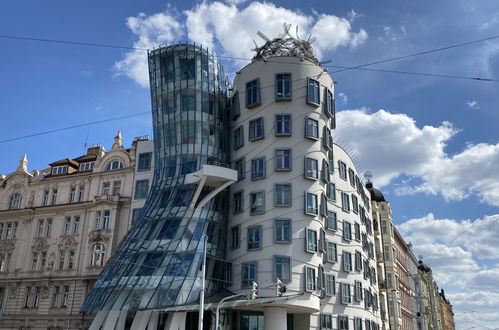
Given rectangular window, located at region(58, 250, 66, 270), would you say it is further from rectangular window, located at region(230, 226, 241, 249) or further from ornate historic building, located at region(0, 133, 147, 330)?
rectangular window, located at region(230, 226, 241, 249)

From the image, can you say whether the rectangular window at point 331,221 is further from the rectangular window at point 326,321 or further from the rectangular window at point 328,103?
the rectangular window at point 328,103

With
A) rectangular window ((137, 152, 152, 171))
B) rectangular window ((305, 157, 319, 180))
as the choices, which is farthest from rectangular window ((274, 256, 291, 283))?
rectangular window ((137, 152, 152, 171))

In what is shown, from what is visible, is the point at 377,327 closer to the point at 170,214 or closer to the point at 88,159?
the point at 170,214

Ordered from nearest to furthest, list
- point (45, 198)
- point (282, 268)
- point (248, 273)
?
point (282, 268)
point (248, 273)
point (45, 198)

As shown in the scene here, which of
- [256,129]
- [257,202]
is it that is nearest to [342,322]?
[257,202]

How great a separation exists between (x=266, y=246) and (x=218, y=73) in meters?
20.2

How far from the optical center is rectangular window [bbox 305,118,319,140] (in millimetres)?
47112

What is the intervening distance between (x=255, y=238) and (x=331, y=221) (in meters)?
11.9

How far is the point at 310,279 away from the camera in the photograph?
43.4 m

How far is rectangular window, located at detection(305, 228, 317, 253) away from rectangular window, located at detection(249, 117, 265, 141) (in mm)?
10046

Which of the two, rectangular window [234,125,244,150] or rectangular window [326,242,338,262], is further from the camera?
rectangular window [326,242,338,262]

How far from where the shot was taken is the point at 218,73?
2125 inches

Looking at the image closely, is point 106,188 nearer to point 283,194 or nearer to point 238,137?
point 238,137

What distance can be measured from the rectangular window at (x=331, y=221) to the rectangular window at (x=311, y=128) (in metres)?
9.97
